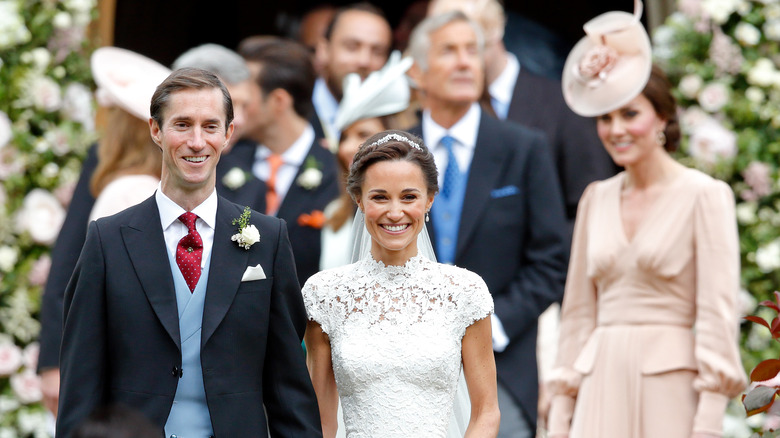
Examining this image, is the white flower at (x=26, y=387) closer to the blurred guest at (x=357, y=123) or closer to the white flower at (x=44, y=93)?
the white flower at (x=44, y=93)

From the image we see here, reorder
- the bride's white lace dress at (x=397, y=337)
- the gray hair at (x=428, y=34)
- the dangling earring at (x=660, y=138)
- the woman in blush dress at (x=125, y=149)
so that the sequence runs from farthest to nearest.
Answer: the gray hair at (x=428, y=34)
the dangling earring at (x=660, y=138)
the woman in blush dress at (x=125, y=149)
the bride's white lace dress at (x=397, y=337)

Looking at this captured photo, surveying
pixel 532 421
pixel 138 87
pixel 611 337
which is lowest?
pixel 532 421

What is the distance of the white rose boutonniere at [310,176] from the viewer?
6.88 metres

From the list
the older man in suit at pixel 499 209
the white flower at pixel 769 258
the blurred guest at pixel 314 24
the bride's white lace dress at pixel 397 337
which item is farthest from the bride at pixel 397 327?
the blurred guest at pixel 314 24

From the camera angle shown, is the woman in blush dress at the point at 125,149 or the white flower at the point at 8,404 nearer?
the woman in blush dress at the point at 125,149

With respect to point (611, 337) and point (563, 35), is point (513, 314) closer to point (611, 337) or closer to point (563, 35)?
point (611, 337)

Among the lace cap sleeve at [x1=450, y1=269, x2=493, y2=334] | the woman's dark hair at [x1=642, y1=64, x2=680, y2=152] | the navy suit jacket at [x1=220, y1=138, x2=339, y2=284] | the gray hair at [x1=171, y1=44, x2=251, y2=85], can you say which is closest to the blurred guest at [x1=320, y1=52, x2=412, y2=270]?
the navy suit jacket at [x1=220, y1=138, x2=339, y2=284]

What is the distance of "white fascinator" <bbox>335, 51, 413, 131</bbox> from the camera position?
6.42 meters

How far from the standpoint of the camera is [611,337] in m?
5.68

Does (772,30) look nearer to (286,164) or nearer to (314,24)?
(286,164)

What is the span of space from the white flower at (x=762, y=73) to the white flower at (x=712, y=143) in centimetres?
34

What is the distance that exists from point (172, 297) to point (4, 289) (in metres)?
4.05

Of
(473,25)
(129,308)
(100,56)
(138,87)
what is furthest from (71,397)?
(473,25)

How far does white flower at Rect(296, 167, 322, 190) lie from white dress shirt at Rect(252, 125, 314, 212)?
0.08 meters
